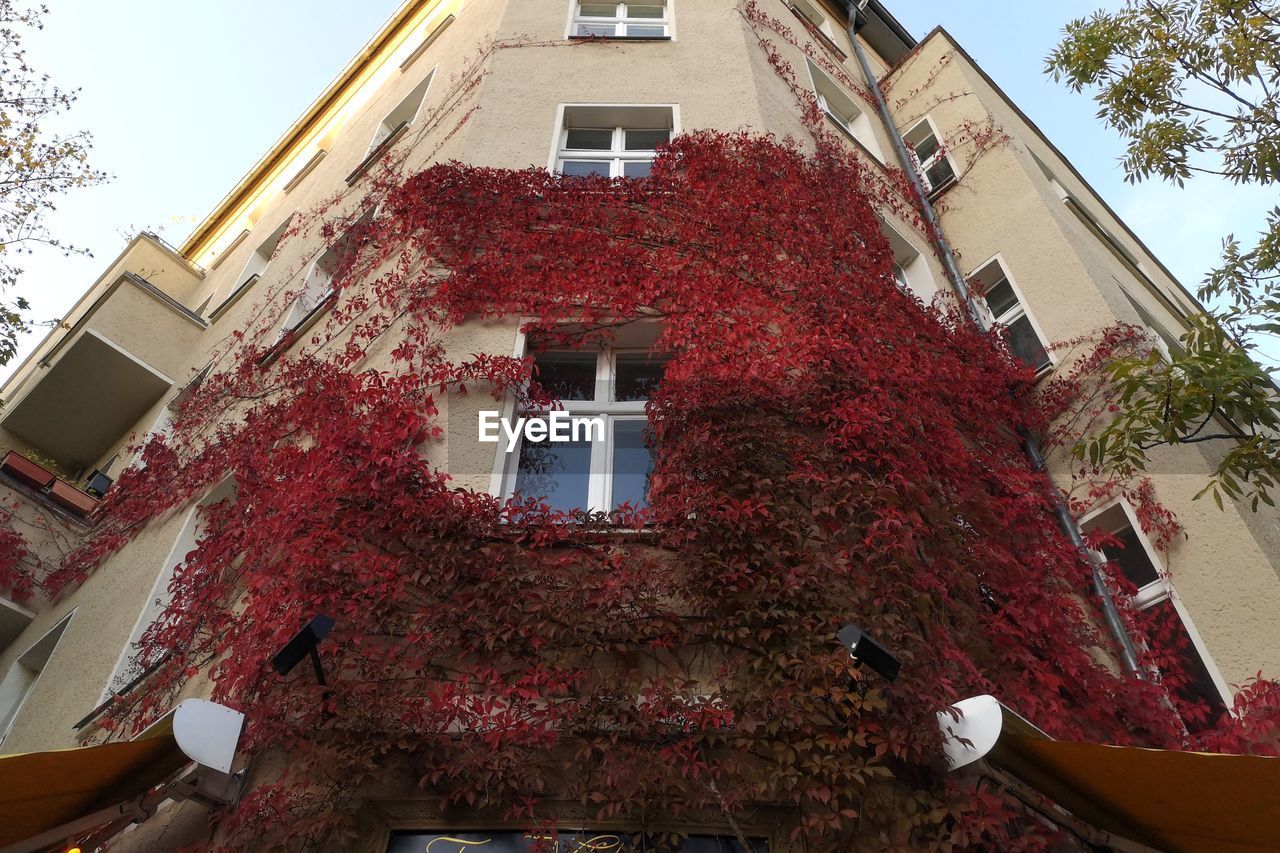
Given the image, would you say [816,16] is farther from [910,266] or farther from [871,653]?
[871,653]

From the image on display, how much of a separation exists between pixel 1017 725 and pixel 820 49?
1168cm

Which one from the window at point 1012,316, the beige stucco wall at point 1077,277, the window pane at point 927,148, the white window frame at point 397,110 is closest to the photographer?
the beige stucco wall at point 1077,277

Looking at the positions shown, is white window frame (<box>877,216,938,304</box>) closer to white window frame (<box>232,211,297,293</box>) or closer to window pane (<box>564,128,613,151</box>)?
window pane (<box>564,128,613,151</box>)

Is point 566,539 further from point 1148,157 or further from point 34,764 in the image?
point 1148,157

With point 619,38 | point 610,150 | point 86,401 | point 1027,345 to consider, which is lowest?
point 1027,345

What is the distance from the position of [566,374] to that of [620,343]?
534mm

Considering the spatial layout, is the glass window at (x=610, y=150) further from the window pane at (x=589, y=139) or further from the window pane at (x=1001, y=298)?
the window pane at (x=1001, y=298)

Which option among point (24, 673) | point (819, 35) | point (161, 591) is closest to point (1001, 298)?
point (819, 35)

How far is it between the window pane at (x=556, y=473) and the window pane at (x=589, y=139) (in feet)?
15.4

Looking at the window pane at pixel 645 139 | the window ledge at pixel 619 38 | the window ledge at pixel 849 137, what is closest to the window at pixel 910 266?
the window ledge at pixel 849 137

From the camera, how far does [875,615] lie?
4.73m

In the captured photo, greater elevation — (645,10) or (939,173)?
(645,10)

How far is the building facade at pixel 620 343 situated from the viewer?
6.22 meters

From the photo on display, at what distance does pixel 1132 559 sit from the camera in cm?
689
